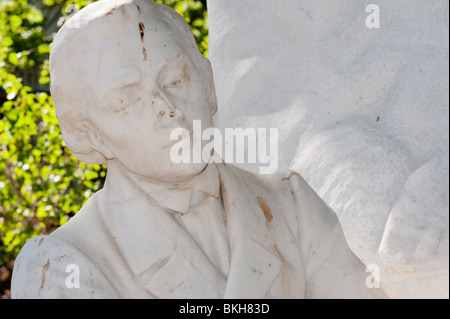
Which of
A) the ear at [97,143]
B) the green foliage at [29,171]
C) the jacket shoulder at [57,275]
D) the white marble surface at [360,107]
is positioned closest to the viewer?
the jacket shoulder at [57,275]

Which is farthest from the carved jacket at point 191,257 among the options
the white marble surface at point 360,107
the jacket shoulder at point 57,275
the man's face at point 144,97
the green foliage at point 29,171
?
the green foliage at point 29,171

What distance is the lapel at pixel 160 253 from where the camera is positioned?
2.16m

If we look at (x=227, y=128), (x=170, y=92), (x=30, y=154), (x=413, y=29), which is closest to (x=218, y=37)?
(x=227, y=128)

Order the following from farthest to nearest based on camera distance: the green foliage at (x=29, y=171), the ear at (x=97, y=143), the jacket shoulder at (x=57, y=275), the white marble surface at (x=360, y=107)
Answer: the green foliage at (x=29, y=171) < the white marble surface at (x=360, y=107) < the ear at (x=97, y=143) < the jacket shoulder at (x=57, y=275)

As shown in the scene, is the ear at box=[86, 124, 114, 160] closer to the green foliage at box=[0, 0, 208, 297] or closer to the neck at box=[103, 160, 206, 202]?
the neck at box=[103, 160, 206, 202]

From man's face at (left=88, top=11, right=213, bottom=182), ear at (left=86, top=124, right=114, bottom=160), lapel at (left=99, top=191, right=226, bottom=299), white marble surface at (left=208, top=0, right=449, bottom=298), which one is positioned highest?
man's face at (left=88, top=11, right=213, bottom=182)

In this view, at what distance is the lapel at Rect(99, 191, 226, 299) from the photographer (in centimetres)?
216

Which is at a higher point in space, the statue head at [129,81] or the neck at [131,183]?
the statue head at [129,81]

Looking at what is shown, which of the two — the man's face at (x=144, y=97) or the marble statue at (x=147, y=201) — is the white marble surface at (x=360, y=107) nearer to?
the marble statue at (x=147, y=201)

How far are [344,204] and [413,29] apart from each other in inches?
25.5

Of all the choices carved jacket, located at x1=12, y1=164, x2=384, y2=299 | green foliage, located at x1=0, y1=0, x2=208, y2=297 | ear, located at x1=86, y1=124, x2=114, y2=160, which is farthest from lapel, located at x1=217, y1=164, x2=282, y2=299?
green foliage, located at x1=0, y1=0, x2=208, y2=297

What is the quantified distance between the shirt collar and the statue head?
43 millimetres

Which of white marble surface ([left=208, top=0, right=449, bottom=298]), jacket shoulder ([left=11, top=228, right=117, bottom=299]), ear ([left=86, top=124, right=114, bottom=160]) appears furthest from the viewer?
white marble surface ([left=208, top=0, right=449, bottom=298])

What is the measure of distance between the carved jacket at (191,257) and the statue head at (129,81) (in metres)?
0.15
